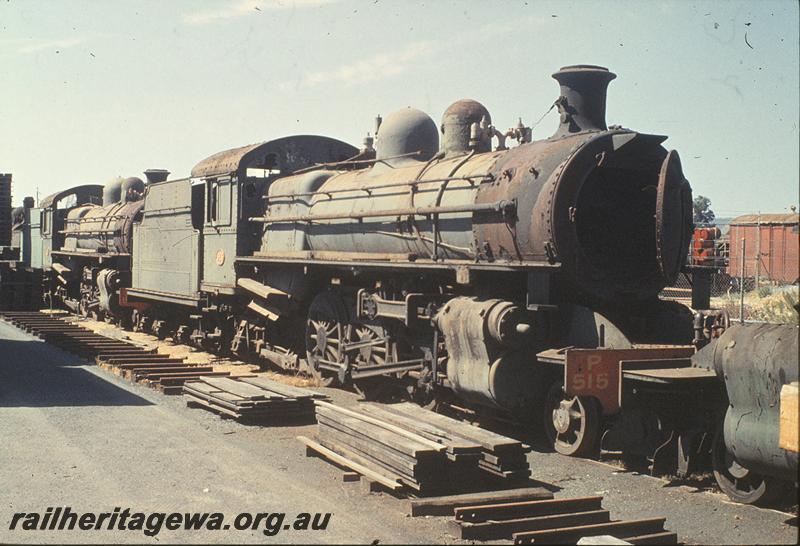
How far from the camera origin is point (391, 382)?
1225 centimetres

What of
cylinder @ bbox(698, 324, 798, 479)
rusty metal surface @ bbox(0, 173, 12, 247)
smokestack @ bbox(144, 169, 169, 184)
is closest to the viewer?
cylinder @ bbox(698, 324, 798, 479)

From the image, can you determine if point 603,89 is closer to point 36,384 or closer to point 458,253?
point 458,253

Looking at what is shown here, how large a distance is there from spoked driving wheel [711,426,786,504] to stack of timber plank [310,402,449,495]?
7.67 ft

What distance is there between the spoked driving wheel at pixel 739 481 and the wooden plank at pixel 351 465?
2.74 metres

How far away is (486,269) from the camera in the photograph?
9.62 meters

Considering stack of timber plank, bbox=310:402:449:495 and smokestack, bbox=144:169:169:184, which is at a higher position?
smokestack, bbox=144:169:169:184

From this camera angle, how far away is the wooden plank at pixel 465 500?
6.95 metres

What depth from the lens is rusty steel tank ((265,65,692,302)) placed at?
9055 mm

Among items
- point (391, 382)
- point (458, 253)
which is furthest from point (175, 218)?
point (458, 253)

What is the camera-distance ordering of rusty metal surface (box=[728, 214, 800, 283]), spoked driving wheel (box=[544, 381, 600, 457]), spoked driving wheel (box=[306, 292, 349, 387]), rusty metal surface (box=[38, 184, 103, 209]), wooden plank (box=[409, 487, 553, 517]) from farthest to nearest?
1. rusty metal surface (box=[38, 184, 103, 209])
2. rusty metal surface (box=[728, 214, 800, 283])
3. spoked driving wheel (box=[306, 292, 349, 387])
4. spoked driving wheel (box=[544, 381, 600, 457])
5. wooden plank (box=[409, 487, 553, 517])

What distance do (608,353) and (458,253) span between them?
3.00 meters

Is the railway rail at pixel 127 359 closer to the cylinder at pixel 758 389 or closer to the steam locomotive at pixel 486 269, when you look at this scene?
the steam locomotive at pixel 486 269

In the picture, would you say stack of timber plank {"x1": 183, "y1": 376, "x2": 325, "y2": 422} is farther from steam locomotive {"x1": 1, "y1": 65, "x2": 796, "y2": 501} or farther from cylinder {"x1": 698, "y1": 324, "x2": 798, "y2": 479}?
cylinder {"x1": 698, "y1": 324, "x2": 798, "y2": 479}

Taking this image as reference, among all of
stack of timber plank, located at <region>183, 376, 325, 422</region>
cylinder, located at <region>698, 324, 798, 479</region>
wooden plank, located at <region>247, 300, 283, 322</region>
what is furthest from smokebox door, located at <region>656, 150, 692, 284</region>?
wooden plank, located at <region>247, 300, 283, 322</region>
